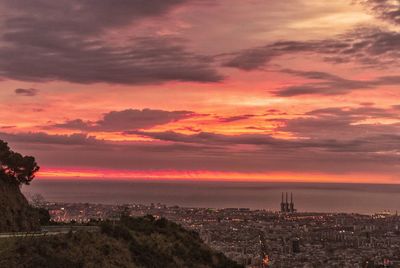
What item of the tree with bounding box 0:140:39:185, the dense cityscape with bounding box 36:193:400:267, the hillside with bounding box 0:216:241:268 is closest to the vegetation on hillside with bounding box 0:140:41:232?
the tree with bounding box 0:140:39:185

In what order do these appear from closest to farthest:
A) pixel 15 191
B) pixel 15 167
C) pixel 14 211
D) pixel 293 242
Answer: pixel 14 211, pixel 15 191, pixel 15 167, pixel 293 242

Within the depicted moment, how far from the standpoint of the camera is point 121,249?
26109 mm

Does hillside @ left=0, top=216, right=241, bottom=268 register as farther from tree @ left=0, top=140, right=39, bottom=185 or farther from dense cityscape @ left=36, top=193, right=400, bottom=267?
dense cityscape @ left=36, top=193, right=400, bottom=267

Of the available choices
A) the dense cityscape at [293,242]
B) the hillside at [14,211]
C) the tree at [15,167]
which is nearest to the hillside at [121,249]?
the hillside at [14,211]

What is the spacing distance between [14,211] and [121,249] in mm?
6561

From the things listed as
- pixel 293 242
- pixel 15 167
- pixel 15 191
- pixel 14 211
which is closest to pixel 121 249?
pixel 14 211

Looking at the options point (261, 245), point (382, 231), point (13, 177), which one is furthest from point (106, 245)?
point (382, 231)

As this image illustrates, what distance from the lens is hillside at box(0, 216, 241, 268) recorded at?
19.7 meters

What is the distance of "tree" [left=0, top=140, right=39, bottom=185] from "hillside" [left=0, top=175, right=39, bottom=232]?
1.41ft

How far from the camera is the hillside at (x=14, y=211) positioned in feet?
88.0

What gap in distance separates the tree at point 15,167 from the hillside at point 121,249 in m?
5.96

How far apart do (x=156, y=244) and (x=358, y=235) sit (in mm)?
95030

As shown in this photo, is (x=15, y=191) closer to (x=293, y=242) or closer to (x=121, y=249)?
(x=121, y=249)

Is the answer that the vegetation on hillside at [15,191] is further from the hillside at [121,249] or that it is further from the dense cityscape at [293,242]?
the dense cityscape at [293,242]
